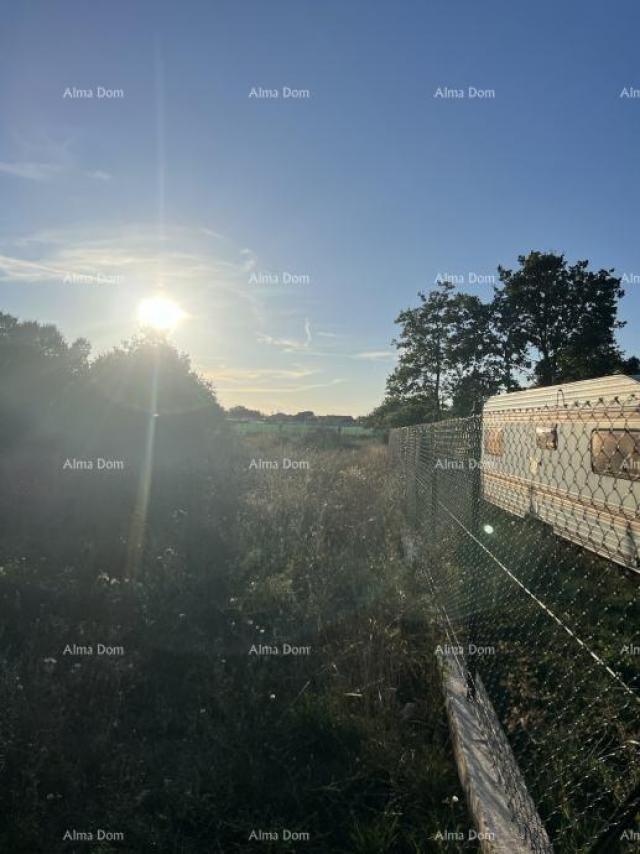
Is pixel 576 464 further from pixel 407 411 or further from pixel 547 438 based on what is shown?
pixel 407 411

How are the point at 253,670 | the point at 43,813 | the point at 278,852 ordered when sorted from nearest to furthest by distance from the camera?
the point at 278,852 < the point at 43,813 < the point at 253,670

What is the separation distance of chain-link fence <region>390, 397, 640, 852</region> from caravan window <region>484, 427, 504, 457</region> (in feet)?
2.28

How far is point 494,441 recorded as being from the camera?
1065 cm

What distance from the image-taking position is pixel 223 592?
6.67 m

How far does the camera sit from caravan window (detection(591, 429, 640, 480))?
5.33 m

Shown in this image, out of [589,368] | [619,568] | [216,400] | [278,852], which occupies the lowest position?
[278,852]

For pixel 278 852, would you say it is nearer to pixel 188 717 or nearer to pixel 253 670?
pixel 188 717

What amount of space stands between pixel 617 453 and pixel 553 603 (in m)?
1.73

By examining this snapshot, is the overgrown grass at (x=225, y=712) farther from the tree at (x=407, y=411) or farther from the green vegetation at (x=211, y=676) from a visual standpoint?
the tree at (x=407, y=411)

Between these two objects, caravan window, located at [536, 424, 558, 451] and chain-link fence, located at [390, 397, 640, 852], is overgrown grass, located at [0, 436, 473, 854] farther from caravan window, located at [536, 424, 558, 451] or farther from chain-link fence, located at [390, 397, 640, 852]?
caravan window, located at [536, 424, 558, 451]

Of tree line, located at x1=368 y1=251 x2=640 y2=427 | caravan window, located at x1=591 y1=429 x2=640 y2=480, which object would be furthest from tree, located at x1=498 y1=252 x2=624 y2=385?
caravan window, located at x1=591 y1=429 x2=640 y2=480

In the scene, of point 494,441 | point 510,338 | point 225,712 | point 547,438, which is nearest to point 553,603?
point 547,438

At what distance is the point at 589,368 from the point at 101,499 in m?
25.8

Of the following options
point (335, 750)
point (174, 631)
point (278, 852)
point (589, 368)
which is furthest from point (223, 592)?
point (589, 368)
